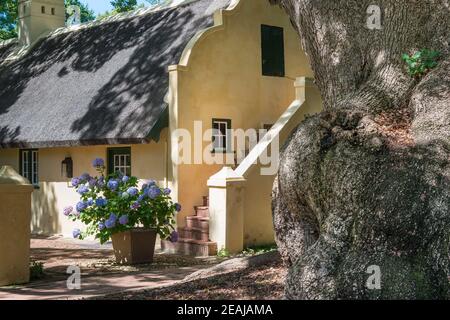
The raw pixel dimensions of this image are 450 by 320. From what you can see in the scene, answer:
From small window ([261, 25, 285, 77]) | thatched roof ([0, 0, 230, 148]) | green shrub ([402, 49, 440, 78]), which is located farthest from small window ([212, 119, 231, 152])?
green shrub ([402, 49, 440, 78])

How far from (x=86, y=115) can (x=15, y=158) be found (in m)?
4.16

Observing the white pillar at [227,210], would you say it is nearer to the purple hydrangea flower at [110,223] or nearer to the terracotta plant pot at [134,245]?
the terracotta plant pot at [134,245]

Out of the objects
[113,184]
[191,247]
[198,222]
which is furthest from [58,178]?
[113,184]

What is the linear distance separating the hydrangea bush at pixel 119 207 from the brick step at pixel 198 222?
1.43 meters

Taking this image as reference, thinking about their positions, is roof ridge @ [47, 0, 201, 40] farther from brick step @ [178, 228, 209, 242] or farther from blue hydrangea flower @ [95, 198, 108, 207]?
blue hydrangea flower @ [95, 198, 108, 207]

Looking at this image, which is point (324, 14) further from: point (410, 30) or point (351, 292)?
point (351, 292)

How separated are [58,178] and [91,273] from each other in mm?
6713

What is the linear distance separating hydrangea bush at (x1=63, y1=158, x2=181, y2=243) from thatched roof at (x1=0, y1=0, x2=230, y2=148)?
6.09 ft

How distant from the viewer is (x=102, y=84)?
15523 mm

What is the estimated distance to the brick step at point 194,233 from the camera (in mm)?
12504

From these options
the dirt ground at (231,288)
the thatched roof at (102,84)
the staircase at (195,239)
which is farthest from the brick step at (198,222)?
the dirt ground at (231,288)

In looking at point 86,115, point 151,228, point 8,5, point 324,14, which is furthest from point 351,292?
point 8,5

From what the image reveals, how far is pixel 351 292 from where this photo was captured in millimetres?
4305

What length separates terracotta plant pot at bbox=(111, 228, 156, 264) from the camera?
35.5ft
